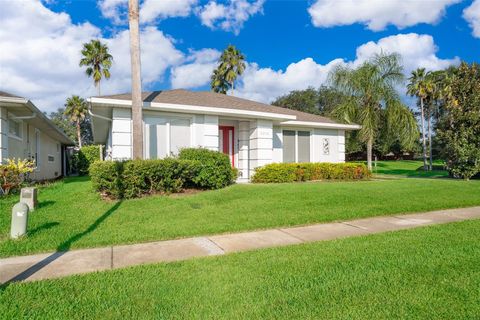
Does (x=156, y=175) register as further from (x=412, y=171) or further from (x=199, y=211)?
(x=412, y=171)

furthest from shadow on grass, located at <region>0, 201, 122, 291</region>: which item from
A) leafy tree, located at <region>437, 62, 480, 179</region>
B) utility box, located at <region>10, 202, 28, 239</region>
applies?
leafy tree, located at <region>437, 62, 480, 179</region>

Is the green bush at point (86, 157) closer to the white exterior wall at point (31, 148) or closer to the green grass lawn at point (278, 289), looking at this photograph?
the white exterior wall at point (31, 148)

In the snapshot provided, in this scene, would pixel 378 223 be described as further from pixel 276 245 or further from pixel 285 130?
pixel 285 130

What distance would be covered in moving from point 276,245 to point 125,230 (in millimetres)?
2817

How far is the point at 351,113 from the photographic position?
18016 millimetres

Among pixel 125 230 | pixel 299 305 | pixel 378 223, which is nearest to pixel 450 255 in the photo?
pixel 378 223

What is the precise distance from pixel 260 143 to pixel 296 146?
10.4ft

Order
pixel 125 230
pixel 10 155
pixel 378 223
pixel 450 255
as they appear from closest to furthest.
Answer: pixel 450 255, pixel 125 230, pixel 378 223, pixel 10 155

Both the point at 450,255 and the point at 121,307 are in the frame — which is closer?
the point at 121,307

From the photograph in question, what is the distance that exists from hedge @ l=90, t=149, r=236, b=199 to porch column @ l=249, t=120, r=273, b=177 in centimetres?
291

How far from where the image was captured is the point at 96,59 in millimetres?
34156

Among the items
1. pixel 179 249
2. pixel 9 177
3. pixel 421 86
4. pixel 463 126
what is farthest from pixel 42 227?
pixel 421 86

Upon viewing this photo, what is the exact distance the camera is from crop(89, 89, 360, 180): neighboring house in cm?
1135

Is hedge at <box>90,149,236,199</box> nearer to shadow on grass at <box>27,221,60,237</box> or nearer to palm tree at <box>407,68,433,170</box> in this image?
shadow on grass at <box>27,221,60,237</box>
